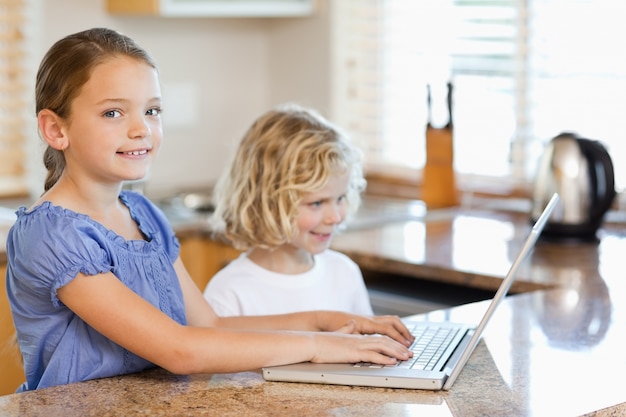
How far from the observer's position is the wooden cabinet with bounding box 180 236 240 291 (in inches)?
109

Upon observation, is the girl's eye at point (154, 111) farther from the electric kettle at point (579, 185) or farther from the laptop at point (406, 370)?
the electric kettle at point (579, 185)

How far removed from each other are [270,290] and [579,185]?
1047 mm

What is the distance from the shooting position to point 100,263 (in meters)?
1.39

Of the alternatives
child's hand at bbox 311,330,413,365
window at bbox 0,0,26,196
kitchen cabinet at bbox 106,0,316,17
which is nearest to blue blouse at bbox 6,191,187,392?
child's hand at bbox 311,330,413,365

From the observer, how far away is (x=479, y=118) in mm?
3201

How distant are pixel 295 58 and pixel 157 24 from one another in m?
0.51

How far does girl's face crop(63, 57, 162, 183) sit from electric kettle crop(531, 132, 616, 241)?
4.83 feet

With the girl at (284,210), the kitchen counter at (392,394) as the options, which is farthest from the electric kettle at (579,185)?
the kitchen counter at (392,394)

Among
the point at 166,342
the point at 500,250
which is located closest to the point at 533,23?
the point at 500,250

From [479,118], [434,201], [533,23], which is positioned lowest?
[434,201]

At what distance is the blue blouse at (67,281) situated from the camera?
1.38m

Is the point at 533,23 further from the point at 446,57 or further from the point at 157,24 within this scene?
the point at 157,24

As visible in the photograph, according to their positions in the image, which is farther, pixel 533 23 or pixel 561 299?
pixel 533 23

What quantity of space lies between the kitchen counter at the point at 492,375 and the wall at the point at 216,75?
3.74 ft
